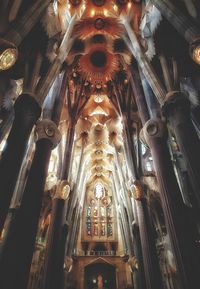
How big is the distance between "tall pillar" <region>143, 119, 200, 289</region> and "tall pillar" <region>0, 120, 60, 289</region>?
3.69m

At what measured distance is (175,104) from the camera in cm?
637

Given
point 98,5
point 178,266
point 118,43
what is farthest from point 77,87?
point 178,266

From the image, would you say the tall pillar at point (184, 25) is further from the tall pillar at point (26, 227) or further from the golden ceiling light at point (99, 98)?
the golden ceiling light at point (99, 98)

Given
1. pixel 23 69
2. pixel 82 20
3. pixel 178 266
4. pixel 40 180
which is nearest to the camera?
pixel 178 266

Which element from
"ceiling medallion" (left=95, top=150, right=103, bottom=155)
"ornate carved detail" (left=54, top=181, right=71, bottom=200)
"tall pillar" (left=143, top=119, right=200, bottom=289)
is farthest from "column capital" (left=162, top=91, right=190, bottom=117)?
"ceiling medallion" (left=95, top=150, right=103, bottom=155)

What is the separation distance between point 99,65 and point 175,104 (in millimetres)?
11045

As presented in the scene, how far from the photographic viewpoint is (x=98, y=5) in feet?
42.1

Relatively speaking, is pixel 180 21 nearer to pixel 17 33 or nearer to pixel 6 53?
pixel 17 33

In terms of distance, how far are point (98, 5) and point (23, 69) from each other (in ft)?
26.4

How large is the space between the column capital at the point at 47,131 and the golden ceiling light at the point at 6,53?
2.96 m

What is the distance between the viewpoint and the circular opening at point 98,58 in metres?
15.3

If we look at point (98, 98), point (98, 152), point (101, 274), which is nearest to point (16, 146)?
point (98, 98)

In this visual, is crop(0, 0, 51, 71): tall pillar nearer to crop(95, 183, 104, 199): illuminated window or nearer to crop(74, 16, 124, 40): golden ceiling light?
crop(74, 16, 124, 40): golden ceiling light

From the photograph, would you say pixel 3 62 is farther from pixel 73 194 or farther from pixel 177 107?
pixel 73 194
